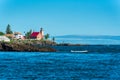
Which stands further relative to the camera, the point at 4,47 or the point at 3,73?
the point at 4,47

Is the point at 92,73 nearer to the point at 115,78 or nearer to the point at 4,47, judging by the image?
the point at 115,78

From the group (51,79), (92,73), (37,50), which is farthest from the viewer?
(37,50)

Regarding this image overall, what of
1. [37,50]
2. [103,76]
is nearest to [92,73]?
[103,76]

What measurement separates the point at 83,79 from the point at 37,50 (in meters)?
102

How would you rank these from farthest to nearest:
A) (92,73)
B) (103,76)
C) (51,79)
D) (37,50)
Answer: (37,50)
(92,73)
(103,76)
(51,79)

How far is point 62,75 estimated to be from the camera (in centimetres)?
7462

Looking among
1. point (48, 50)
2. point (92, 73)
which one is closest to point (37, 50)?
point (48, 50)

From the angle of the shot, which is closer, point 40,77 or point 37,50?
point 40,77

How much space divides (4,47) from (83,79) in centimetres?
10431

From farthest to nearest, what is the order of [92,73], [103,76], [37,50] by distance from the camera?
[37,50]
[92,73]
[103,76]

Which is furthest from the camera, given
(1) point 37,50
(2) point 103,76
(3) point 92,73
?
A: (1) point 37,50

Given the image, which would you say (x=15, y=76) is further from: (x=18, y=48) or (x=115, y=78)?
(x=18, y=48)

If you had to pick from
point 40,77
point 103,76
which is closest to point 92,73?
point 103,76

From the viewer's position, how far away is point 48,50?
174 meters
